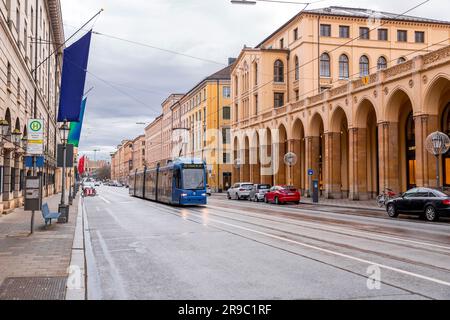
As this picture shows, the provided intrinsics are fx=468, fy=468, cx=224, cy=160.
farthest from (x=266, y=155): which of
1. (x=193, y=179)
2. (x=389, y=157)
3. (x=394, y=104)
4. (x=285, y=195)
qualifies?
(x=193, y=179)

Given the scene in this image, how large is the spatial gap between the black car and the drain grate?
1675cm

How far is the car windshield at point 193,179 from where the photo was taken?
2933 centimetres

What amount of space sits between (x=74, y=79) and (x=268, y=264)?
12.5 m

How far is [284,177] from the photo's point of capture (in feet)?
A: 173

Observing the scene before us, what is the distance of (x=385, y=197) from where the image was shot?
2994 cm

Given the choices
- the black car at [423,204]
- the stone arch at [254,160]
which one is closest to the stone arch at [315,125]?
the stone arch at [254,160]

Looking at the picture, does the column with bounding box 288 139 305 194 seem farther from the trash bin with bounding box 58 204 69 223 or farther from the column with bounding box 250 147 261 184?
the trash bin with bounding box 58 204 69 223

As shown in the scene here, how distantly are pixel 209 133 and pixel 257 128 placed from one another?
72.1ft

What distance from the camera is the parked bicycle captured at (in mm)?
29484

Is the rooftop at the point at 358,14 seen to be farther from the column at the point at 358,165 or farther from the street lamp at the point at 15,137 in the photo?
the street lamp at the point at 15,137

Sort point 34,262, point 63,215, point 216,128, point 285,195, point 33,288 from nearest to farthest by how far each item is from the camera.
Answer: point 33,288 < point 34,262 < point 63,215 < point 285,195 < point 216,128

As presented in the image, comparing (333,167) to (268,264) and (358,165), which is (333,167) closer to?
(358,165)

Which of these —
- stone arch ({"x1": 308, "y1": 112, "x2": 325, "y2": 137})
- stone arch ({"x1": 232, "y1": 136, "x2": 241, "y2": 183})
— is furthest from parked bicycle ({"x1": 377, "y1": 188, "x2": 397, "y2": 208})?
stone arch ({"x1": 232, "y1": 136, "x2": 241, "y2": 183})

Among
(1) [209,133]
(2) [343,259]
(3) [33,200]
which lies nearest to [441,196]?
(2) [343,259]
